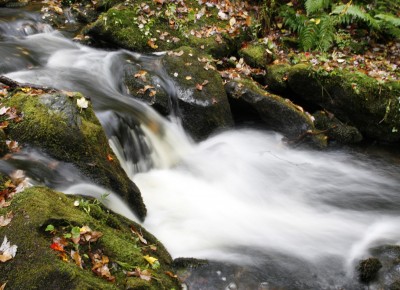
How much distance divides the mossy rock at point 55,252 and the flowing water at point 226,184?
2.54 ft

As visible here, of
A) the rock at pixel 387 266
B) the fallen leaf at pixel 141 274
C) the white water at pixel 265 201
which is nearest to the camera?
the fallen leaf at pixel 141 274

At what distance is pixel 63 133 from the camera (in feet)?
13.0

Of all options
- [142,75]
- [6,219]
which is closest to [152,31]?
[142,75]

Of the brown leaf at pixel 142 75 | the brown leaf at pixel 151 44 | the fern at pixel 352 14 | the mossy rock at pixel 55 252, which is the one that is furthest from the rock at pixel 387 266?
the fern at pixel 352 14

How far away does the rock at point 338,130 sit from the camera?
7.48m

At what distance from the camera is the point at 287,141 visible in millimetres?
7359

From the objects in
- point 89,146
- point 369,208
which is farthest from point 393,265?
point 89,146

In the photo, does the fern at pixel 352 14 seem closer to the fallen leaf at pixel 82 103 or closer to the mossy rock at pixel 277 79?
the mossy rock at pixel 277 79

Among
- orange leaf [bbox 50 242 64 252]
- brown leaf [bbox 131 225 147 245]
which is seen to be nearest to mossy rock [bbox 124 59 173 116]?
brown leaf [bbox 131 225 147 245]

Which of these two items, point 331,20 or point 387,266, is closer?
point 387,266

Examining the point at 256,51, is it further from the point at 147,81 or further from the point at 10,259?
the point at 10,259

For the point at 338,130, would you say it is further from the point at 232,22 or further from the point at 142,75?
the point at 142,75

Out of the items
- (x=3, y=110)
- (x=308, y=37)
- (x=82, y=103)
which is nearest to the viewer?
(x=3, y=110)

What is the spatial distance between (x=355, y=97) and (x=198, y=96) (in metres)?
3.16
